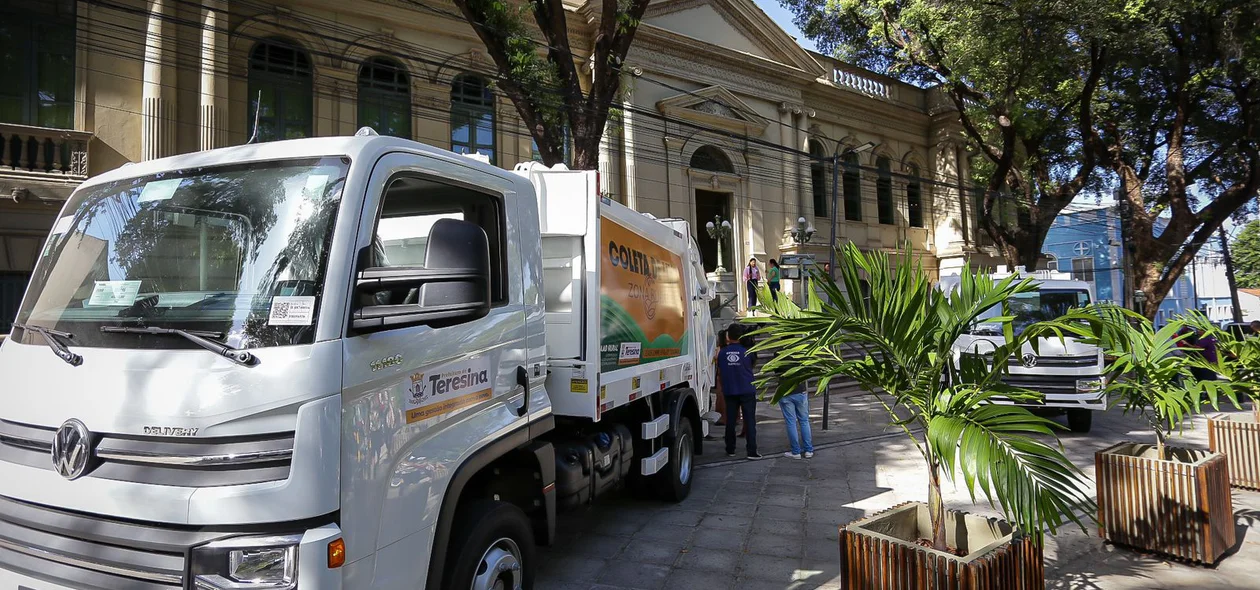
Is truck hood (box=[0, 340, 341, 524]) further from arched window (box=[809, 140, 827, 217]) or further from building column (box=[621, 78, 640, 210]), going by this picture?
arched window (box=[809, 140, 827, 217])

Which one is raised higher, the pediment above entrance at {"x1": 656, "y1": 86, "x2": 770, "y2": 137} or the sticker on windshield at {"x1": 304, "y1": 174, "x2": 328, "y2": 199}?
the pediment above entrance at {"x1": 656, "y1": 86, "x2": 770, "y2": 137}

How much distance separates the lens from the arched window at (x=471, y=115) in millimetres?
16594

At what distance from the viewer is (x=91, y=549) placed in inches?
88.7

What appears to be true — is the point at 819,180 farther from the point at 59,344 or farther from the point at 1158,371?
the point at 59,344

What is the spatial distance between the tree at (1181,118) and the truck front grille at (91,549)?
17.2 m

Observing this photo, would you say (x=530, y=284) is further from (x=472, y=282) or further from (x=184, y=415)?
Result: (x=184, y=415)

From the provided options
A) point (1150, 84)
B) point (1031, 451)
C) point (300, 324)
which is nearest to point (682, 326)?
point (1031, 451)

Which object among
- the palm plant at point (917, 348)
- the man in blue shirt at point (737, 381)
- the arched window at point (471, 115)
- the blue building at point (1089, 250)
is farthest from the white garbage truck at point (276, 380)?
the blue building at point (1089, 250)

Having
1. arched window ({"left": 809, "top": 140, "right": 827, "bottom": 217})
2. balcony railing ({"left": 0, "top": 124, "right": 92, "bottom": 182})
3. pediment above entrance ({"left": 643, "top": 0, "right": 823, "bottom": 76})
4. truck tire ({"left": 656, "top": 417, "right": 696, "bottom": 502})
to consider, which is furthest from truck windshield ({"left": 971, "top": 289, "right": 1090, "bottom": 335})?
balcony railing ({"left": 0, "top": 124, "right": 92, "bottom": 182})

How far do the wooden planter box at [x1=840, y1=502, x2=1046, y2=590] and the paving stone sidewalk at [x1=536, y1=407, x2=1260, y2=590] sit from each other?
1.21m

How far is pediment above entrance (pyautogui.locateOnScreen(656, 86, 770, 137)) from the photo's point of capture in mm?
20131

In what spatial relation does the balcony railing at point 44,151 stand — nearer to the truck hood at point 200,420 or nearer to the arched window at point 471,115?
the arched window at point 471,115

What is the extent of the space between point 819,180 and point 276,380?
24.5m

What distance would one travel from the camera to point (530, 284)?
3.73 meters
